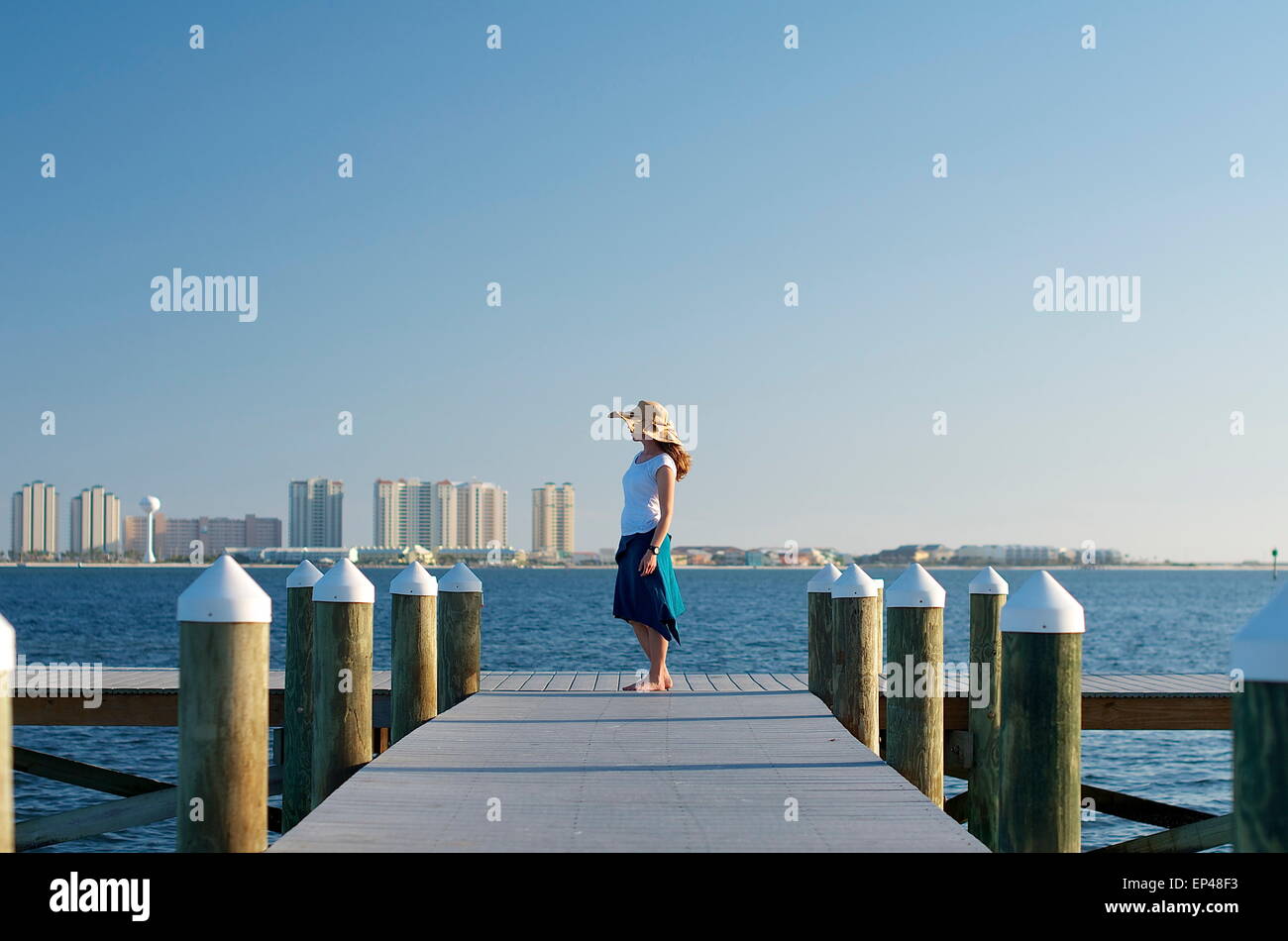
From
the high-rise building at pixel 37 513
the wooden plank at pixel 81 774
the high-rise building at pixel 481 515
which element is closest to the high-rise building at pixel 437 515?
the high-rise building at pixel 481 515

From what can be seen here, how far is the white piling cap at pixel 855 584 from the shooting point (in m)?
8.16

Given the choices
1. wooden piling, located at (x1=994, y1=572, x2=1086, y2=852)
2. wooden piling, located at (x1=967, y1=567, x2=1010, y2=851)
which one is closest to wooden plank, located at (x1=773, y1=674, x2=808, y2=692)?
wooden piling, located at (x1=967, y1=567, x2=1010, y2=851)

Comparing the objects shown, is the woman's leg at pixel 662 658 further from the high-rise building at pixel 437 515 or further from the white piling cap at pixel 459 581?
the high-rise building at pixel 437 515

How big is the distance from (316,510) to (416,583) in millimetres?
147465

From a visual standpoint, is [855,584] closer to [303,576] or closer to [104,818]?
[303,576]

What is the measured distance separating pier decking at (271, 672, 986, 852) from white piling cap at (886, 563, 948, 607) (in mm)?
881

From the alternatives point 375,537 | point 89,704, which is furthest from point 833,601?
point 375,537

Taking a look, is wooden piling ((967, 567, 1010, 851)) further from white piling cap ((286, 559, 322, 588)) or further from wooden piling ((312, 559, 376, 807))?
white piling cap ((286, 559, 322, 588))

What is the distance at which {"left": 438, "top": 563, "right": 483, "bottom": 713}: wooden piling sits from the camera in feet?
30.0
